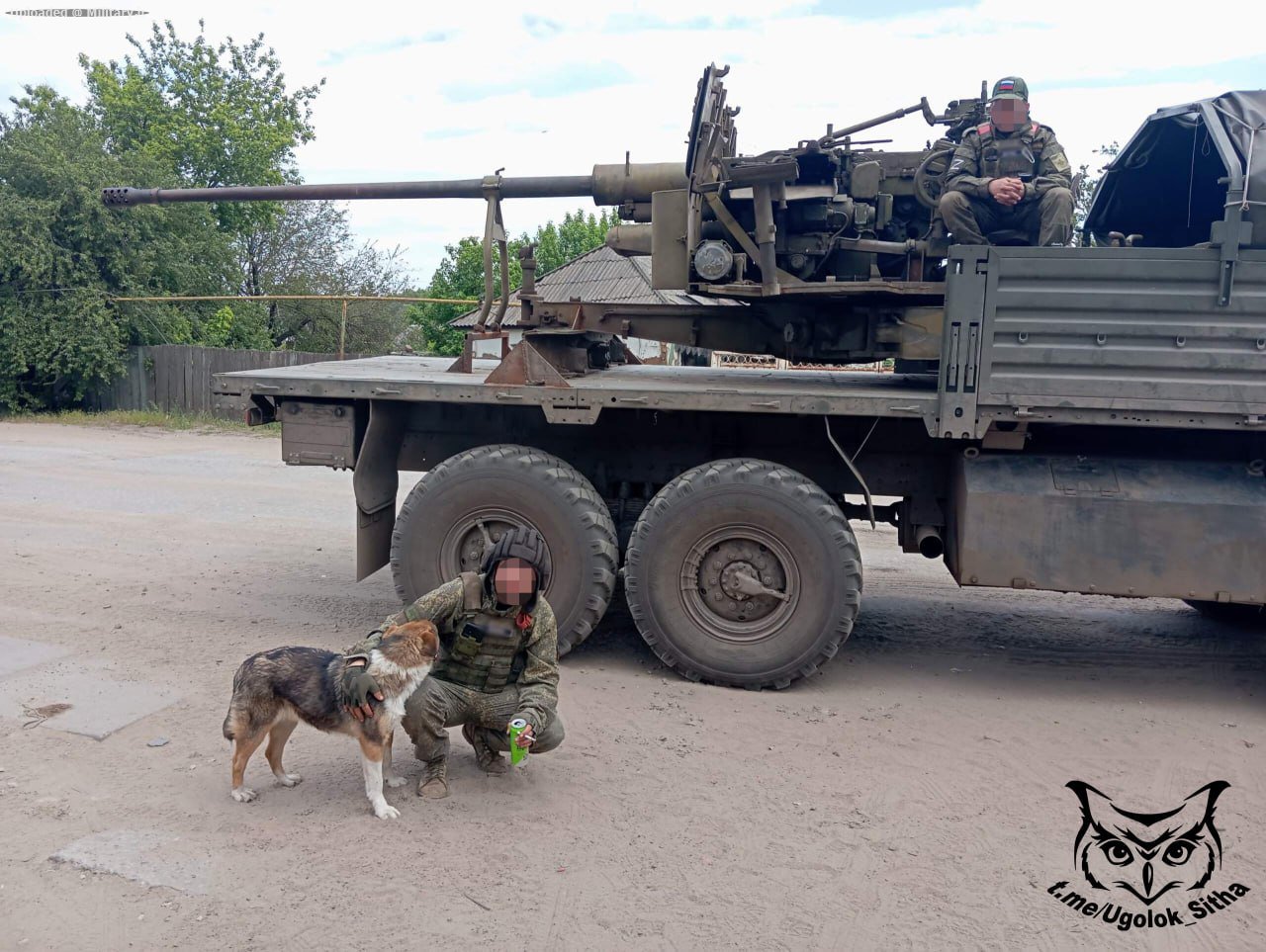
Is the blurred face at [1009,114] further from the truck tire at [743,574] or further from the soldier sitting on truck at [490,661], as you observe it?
the soldier sitting on truck at [490,661]

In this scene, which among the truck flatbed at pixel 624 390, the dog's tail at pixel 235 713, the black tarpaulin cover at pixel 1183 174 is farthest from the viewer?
the truck flatbed at pixel 624 390

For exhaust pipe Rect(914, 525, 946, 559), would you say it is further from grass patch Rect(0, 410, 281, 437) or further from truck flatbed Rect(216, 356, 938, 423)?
grass patch Rect(0, 410, 281, 437)

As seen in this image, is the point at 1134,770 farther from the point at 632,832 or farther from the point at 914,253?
the point at 914,253

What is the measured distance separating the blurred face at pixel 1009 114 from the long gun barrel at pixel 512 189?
6.02 feet

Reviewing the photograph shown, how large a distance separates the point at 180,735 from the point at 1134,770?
4.12m

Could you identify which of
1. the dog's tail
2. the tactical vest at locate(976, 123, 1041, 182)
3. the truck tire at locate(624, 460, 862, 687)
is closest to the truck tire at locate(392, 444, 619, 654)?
the truck tire at locate(624, 460, 862, 687)

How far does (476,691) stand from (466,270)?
2763 centimetres

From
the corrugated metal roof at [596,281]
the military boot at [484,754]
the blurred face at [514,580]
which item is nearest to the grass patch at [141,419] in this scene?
the corrugated metal roof at [596,281]

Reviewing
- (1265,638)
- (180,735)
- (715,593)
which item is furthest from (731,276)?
(1265,638)

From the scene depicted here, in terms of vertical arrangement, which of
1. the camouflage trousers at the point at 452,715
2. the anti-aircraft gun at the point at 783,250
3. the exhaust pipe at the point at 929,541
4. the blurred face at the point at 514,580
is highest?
the anti-aircraft gun at the point at 783,250

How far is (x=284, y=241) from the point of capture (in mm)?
29375

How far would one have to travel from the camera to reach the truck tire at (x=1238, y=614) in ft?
22.6

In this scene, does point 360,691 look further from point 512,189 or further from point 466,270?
point 466,270

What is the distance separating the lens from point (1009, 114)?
5.86 metres
